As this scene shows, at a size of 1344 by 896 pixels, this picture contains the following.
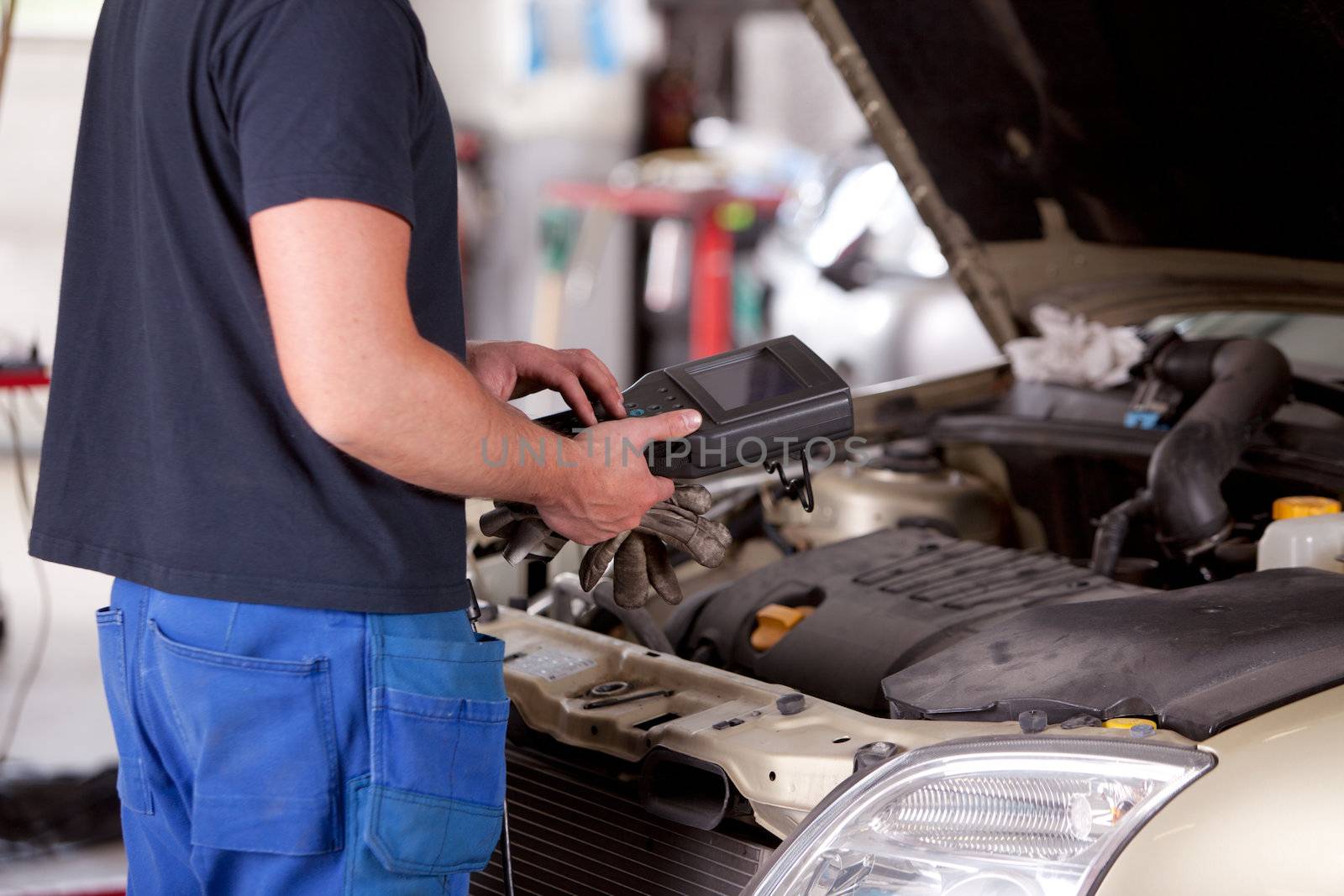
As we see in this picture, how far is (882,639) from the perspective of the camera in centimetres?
146

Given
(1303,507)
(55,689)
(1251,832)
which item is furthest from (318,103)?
(55,689)

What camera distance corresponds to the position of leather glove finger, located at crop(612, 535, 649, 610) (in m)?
1.34

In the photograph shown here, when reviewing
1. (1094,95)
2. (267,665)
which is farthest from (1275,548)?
(267,665)

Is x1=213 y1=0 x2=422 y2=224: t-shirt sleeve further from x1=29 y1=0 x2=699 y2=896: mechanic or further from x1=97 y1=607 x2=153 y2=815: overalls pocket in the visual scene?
x1=97 y1=607 x2=153 y2=815: overalls pocket

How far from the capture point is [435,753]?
3.57ft

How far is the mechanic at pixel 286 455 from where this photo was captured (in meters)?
0.95

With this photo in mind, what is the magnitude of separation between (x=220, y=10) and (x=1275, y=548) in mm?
1239

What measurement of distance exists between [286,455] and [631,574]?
42 cm

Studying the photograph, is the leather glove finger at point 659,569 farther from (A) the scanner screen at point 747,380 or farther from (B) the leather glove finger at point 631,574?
(A) the scanner screen at point 747,380

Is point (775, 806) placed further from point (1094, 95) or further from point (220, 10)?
point (1094, 95)

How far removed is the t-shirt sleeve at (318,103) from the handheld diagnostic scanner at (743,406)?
384 millimetres

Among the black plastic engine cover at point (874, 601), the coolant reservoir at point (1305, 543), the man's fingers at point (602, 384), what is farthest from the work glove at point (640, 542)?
Answer: the coolant reservoir at point (1305, 543)

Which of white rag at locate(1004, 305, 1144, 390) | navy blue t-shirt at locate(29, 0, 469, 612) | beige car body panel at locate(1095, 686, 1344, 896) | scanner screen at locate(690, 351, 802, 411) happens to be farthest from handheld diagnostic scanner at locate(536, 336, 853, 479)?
white rag at locate(1004, 305, 1144, 390)

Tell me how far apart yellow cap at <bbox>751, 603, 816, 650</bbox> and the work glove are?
23 cm
